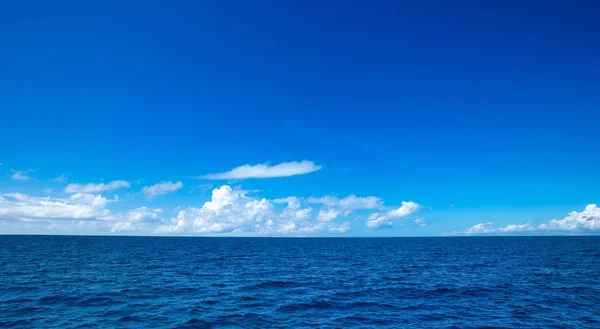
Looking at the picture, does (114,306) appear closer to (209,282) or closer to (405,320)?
(209,282)

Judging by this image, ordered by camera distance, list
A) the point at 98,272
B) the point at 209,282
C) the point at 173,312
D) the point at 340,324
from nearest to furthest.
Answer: the point at 340,324 < the point at 173,312 < the point at 209,282 < the point at 98,272

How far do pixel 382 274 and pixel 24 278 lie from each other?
1798 inches

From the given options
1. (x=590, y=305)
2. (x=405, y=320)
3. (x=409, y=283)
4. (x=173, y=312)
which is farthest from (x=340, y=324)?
(x=590, y=305)

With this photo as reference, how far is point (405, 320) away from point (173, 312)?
18164mm

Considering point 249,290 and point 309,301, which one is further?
point 249,290

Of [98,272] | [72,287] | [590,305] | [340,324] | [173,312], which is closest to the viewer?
[340,324]

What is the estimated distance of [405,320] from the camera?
23.9 m

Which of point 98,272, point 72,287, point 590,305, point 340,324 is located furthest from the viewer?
point 98,272

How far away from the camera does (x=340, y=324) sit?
22844 millimetres

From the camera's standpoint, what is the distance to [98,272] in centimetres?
4344

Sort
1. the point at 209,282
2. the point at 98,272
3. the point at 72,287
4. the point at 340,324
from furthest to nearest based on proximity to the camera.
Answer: the point at 98,272 → the point at 209,282 → the point at 72,287 → the point at 340,324

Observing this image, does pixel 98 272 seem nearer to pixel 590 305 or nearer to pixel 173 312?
pixel 173 312

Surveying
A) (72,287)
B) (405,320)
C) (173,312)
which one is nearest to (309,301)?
(405,320)

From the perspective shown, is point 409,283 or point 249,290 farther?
point 409,283
